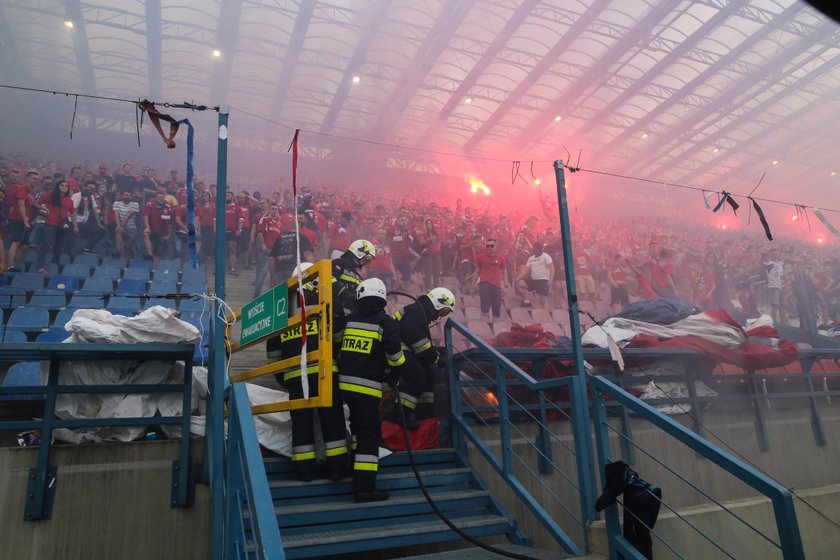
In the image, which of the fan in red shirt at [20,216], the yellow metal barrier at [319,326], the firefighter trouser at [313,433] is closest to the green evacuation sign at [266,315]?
the yellow metal barrier at [319,326]

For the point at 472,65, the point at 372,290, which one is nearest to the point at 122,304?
the point at 372,290

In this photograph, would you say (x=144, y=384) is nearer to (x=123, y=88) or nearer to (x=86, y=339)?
(x=86, y=339)

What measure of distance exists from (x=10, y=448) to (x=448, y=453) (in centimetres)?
314

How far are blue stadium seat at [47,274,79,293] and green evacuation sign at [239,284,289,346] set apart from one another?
24.7 feet

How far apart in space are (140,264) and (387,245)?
5.16 metres

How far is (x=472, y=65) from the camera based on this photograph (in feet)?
59.5

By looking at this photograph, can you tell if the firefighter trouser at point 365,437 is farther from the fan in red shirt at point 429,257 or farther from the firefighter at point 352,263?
the fan in red shirt at point 429,257

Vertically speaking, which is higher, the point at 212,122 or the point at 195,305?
the point at 212,122

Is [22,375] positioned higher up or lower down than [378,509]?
higher up

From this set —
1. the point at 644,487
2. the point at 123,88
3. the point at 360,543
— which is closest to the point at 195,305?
the point at 360,543

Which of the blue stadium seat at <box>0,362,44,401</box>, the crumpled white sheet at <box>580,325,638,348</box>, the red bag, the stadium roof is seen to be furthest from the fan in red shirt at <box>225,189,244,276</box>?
the red bag

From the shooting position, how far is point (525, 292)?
1270 cm

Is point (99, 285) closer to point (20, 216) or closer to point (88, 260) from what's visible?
point (88, 260)

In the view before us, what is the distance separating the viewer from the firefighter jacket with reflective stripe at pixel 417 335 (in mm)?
4793
